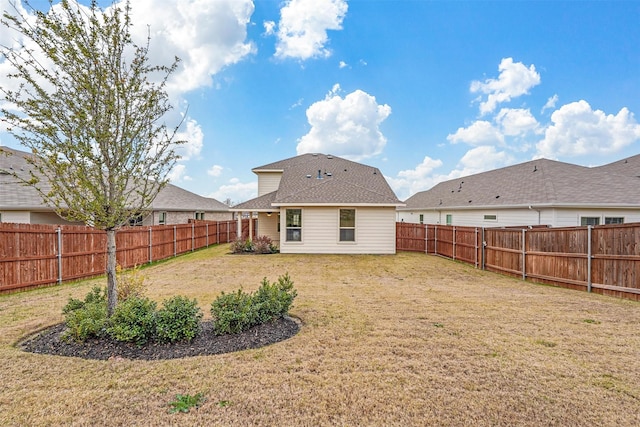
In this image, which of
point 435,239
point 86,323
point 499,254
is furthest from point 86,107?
point 435,239

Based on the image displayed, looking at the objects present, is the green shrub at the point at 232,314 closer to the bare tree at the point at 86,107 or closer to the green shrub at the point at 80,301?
the bare tree at the point at 86,107

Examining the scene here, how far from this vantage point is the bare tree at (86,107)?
4.23m

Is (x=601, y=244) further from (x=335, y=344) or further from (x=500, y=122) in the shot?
(x=500, y=122)

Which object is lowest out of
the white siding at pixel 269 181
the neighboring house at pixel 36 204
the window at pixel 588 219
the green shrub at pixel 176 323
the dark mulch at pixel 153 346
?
the dark mulch at pixel 153 346

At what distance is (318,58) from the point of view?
16.9m

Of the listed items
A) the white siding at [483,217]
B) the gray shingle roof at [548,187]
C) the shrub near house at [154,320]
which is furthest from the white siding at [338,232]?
the shrub near house at [154,320]

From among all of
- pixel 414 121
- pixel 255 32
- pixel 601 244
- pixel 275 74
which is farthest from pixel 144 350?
pixel 414 121

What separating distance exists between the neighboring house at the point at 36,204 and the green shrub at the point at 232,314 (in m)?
3.55

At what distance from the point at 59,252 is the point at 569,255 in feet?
49.4

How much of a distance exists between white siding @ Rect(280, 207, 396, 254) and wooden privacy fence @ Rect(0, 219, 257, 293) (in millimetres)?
6596

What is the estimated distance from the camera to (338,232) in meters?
16.0

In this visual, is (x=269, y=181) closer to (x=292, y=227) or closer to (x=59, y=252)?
(x=292, y=227)

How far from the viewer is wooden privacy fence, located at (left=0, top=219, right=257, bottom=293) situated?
7.97 metres

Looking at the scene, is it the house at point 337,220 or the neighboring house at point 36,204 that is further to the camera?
the house at point 337,220
